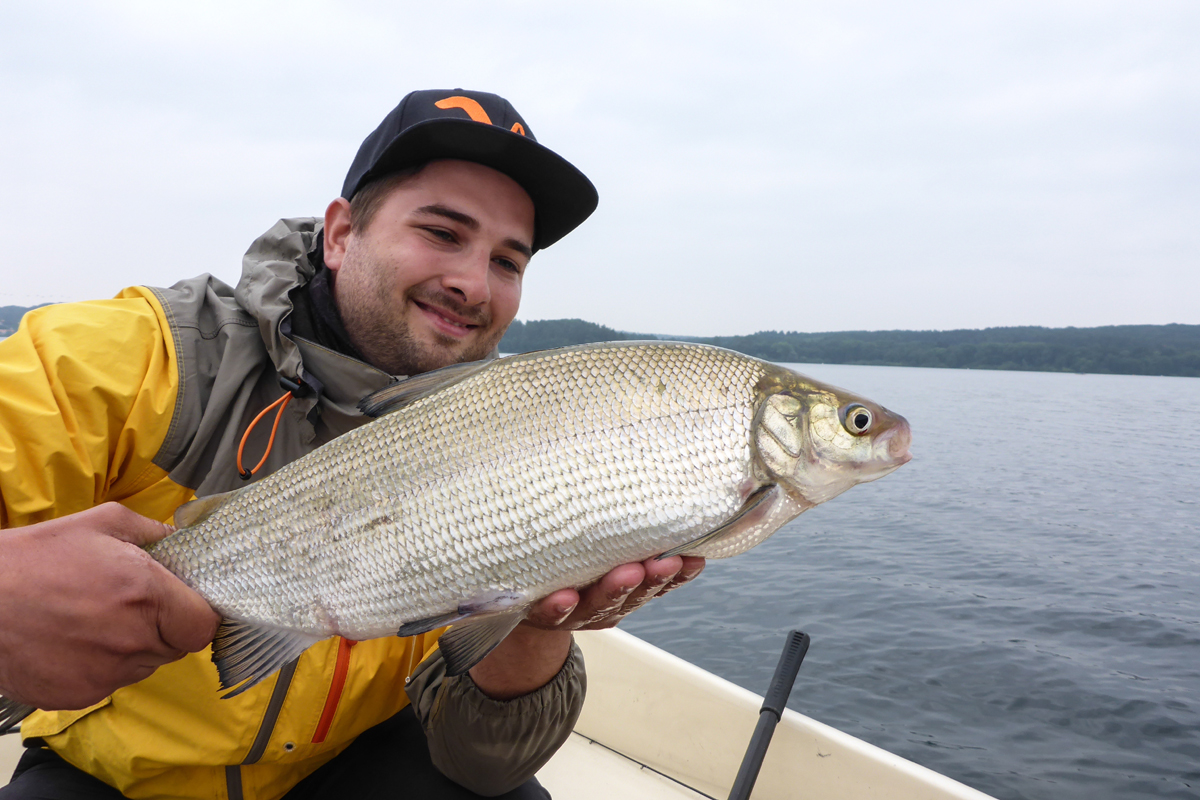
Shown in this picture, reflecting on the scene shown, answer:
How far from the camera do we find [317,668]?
2471 millimetres

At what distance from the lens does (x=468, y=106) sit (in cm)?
296

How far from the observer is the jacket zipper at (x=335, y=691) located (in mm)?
2512

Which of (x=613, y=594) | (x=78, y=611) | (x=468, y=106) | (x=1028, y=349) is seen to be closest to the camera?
(x=78, y=611)

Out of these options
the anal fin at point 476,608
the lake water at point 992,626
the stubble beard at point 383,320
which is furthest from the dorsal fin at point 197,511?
the lake water at point 992,626

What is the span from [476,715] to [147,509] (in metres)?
1.37

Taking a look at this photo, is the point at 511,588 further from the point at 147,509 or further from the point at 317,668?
the point at 147,509

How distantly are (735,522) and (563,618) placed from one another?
2.02ft

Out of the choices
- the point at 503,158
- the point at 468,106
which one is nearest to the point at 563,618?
the point at 503,158

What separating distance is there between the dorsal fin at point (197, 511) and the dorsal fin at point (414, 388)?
50 cm

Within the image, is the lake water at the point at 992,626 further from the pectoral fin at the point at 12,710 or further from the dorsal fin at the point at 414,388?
the pectoral fin at the point at 12,710

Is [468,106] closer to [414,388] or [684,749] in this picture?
[414,388]

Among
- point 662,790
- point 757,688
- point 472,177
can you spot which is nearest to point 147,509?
point 472,177

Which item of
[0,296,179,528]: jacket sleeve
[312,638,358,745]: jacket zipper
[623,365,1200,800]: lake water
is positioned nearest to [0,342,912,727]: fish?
[0,296,179,528]: jacket sleeve

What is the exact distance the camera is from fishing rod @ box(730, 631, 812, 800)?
137 inches
